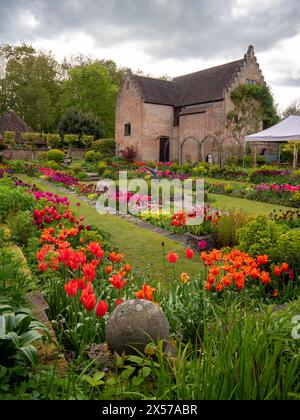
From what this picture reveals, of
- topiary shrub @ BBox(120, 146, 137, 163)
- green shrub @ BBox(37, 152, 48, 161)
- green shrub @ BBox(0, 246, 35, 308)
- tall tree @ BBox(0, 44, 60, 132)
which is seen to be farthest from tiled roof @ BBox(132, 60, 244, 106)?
green shrub @ BBox(0, 246, 35, 308)

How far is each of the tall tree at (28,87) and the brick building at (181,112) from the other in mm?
15187

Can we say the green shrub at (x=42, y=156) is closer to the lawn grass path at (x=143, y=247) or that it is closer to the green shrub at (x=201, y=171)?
the green shrub at (x=201, y=171)

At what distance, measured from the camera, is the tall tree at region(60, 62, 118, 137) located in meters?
42.8

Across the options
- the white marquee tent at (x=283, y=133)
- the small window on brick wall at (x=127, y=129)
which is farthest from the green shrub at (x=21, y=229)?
the small window on brick wall at (x=127, y=129)

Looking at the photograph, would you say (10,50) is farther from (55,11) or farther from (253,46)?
(55,11)

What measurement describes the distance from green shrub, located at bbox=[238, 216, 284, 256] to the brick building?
22.2 m

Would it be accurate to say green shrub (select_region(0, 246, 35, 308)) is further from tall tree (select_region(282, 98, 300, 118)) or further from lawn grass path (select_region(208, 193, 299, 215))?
tall tree (select_region(282, 98, 300, 118))


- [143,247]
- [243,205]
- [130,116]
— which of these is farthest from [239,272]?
[130,116]

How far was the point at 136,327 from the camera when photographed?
2.39 m

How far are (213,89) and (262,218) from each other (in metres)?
26.0

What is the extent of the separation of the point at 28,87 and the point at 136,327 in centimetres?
4506

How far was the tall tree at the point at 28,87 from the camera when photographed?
4275 cm

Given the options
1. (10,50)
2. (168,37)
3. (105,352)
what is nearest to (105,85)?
(10,50)
